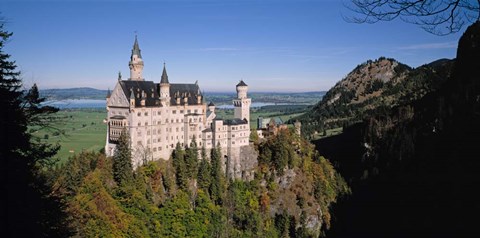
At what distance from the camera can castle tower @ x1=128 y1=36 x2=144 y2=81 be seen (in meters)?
74.6

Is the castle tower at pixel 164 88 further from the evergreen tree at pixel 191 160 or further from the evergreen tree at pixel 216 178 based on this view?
the evergreen tree at pixel 216 178

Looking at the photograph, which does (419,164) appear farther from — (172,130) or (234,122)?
(172,130)

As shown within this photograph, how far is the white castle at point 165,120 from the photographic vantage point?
225ft

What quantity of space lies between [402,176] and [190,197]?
154ft

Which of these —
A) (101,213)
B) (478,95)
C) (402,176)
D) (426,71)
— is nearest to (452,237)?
(478,95)

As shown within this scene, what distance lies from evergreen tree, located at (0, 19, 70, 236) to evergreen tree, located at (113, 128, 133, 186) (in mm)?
36144

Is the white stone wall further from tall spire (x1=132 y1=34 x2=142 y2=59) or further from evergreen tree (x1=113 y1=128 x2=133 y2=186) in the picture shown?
tall spire (x1=132 y1=34 x2=142 y2=59)

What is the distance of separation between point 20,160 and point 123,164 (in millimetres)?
39419

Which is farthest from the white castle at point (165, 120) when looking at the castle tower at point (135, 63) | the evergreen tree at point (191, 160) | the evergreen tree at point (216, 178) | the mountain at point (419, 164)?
the mountain at point (419, 164)

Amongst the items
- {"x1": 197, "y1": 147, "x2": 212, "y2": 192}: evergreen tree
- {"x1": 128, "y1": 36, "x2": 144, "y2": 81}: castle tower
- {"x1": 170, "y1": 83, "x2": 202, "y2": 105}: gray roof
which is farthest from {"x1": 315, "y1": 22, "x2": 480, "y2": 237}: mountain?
A: {"x1": 128, "y1": 36, "x2": 144, "y2": 81}: castle tower

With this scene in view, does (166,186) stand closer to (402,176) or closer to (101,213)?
(101,213)

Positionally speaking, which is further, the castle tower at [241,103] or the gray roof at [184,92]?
the castle tower at [241,103]

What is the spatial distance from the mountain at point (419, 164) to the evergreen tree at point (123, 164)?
43.4m

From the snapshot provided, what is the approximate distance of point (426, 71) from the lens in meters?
190
